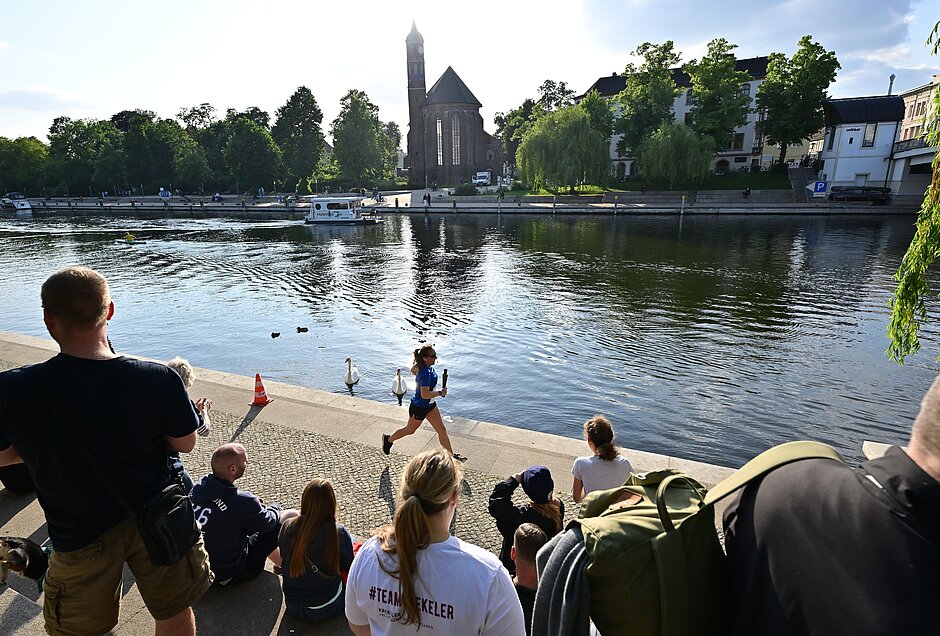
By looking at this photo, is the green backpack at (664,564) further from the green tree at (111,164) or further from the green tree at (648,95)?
the green tree at (111,164)

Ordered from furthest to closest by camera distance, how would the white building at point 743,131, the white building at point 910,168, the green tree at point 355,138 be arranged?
1. the green tree at point 355,138
2. the white building at point 743,131
3. the white building at point 910,168

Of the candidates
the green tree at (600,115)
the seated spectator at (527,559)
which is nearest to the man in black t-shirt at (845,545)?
the seated spectator at (527,559)

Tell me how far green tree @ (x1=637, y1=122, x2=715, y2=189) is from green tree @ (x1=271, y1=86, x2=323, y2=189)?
194ft

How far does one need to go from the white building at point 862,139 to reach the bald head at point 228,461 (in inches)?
2459

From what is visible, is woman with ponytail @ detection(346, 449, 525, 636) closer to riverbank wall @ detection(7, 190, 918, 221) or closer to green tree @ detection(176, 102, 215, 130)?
riverbank wall @ detection(7, 190, 918, 221)

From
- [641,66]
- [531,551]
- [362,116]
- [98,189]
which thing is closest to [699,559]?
[531,551]

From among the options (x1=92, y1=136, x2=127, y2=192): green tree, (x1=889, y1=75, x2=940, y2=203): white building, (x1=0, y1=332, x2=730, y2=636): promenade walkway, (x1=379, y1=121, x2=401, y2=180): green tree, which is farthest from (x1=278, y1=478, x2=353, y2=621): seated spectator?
(x1=92, y1=136, x2=127, y2=192): green tree

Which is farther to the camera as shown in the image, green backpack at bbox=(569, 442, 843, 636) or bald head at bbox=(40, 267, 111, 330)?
bald head at bbox=(40, 267, 111, 330)

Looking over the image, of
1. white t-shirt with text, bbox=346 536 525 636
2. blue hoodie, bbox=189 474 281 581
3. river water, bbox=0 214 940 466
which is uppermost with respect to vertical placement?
white t-shirt with text, bbox=346 536 525 636

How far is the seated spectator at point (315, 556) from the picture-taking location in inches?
133

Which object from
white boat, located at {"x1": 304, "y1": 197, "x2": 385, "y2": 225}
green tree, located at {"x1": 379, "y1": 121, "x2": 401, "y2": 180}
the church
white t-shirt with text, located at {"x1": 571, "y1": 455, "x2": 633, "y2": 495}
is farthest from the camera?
green tree, located at {"x1": 379, "y1": 121, "x2": 401, "y2": 180}

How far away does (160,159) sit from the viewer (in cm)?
9162

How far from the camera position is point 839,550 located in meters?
1.26

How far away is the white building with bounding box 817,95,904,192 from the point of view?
49938 millimetres
